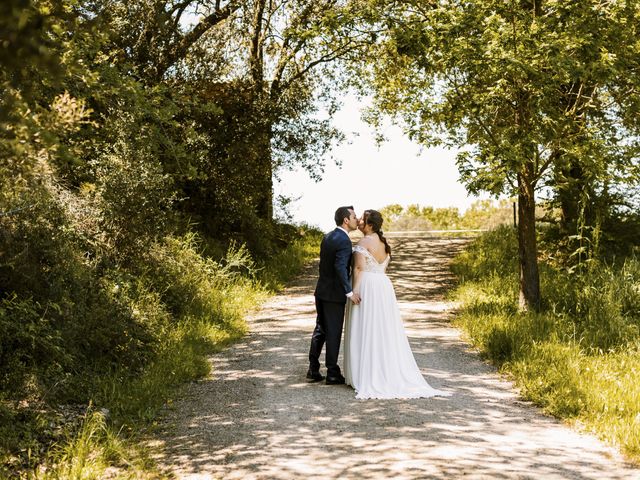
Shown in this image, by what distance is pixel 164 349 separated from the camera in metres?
9.76

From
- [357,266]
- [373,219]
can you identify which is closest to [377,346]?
[357,266]

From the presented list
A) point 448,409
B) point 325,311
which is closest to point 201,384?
point 325,311

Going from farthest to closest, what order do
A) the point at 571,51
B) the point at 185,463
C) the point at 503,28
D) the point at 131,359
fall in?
the point at 571,51 → the point at 503,28 → the point at 131,359 → the point at 185,463

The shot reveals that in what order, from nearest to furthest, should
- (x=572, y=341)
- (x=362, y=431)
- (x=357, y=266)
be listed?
(x=362, y=431) < (x=357, y=266) < (x=572, y=341)

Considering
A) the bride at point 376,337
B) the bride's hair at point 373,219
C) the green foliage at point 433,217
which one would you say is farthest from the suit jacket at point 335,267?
the green foliage at point 433,217

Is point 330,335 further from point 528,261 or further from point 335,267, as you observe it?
point 528,261

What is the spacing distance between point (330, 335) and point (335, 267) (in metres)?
0.85

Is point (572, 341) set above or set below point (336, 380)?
above

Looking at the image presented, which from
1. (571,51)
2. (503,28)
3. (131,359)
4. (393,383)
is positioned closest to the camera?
(393,383)

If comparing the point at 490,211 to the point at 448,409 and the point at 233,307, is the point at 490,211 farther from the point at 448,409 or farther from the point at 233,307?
the point at 448,409

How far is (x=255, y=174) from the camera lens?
58.5 feet

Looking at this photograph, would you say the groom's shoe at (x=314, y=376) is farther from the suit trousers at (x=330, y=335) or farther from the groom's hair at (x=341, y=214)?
the groom's hair at (x=341, y=214)

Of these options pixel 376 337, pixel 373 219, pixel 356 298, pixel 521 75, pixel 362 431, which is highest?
pixel 521 75

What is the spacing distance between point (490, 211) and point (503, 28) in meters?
26.3
